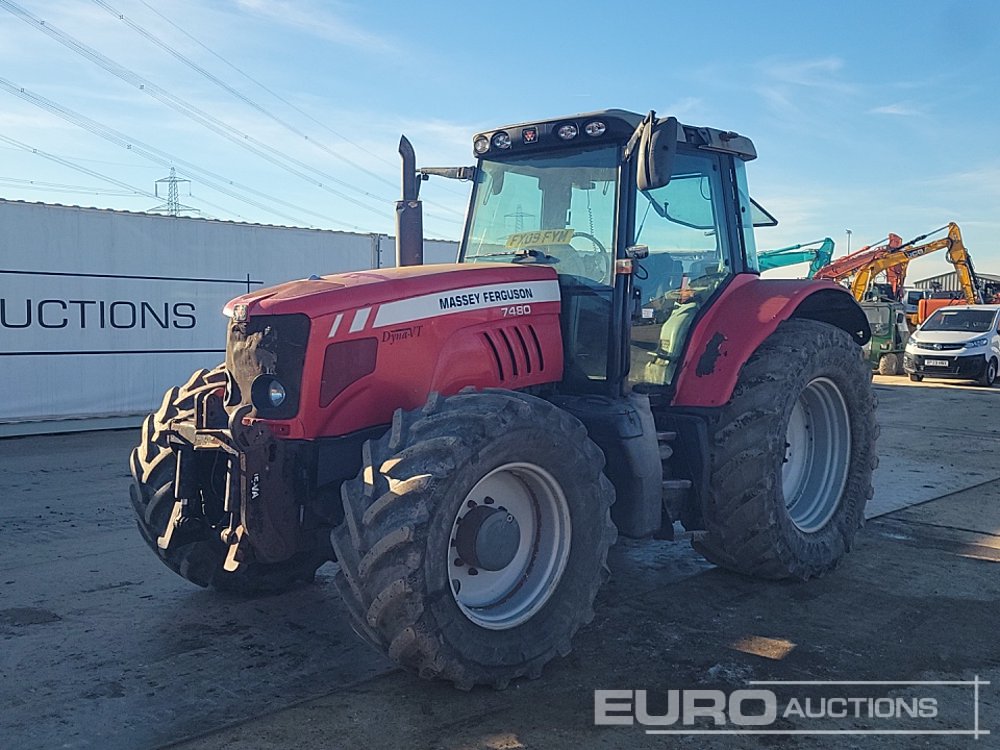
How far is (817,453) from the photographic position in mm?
5871

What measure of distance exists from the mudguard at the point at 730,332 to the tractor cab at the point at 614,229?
2.8 inches

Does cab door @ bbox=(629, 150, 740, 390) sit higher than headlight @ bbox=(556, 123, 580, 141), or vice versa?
headlight @ bbox=(556, 123, 580, 141)

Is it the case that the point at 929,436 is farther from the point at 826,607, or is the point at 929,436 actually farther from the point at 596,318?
the point at 596,318

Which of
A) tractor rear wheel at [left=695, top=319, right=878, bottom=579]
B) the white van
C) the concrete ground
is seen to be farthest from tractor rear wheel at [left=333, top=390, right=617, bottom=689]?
the white van

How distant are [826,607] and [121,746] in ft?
11.3

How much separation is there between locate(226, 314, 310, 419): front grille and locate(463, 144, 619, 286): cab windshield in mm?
1529

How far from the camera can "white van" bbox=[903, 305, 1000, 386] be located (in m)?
19.1

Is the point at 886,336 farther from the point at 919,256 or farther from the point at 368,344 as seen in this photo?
the point at 368,344

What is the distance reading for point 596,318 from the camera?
4840mm

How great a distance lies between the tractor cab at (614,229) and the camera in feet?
15.9

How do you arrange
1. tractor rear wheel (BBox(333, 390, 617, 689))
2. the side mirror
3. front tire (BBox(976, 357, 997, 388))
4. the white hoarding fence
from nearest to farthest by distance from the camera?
1. tractor rear wheel (BBox(333, 390, 617, 689))
2. the side mirror
3. the white hoarding fence
4. front tire (BBox(976, 357, 997, 388))

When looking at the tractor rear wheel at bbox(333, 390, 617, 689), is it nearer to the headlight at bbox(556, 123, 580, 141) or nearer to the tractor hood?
the tractor hood

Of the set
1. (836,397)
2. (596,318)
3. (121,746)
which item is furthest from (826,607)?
(121,746)

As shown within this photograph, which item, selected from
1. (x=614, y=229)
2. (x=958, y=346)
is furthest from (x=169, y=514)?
(x=958, y=346)
